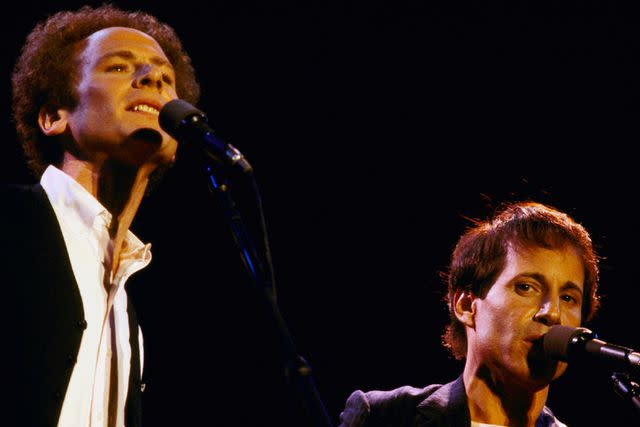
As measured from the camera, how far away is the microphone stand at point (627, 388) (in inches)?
103

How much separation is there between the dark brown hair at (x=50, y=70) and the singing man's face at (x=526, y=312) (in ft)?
6.28

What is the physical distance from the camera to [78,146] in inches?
105

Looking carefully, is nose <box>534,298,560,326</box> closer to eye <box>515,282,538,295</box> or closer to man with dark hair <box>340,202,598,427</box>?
man with dark hair <box>340,202,598,427</box>

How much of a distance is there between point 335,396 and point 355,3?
248 cm

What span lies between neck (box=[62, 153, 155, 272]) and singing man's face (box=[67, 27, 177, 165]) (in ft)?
0.16

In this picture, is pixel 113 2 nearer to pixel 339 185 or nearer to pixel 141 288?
pixel 141 288

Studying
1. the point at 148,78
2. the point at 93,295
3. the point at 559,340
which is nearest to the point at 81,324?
the point at 93,295

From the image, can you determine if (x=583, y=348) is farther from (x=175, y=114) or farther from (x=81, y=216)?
(x=81, y=216)

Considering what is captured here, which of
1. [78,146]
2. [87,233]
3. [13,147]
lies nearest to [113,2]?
[13,147]

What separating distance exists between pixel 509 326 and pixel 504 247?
474 millimetres

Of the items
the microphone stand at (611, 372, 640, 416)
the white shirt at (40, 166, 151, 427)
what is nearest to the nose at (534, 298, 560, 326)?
the microphone stand at (611, 372, 640, 416)

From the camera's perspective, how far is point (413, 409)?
3.24 meters

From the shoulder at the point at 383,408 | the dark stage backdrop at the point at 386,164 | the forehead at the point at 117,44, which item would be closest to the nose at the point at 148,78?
the forehead at the point at 117,44

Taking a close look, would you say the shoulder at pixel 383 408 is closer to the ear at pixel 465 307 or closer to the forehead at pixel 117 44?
the ear at pixel 465 307
